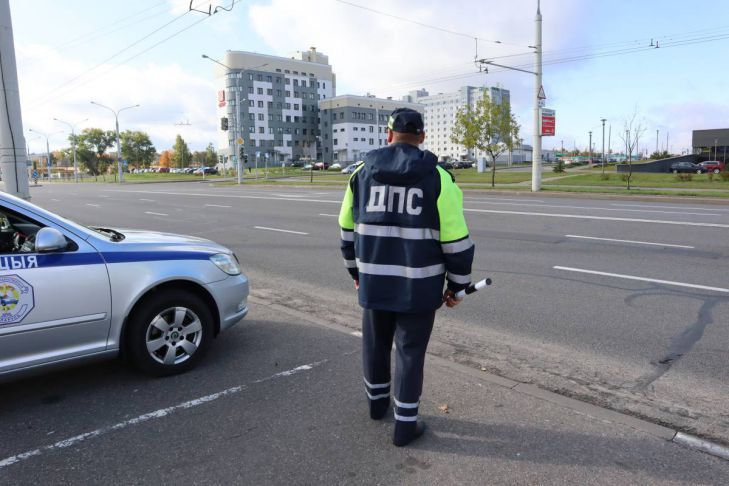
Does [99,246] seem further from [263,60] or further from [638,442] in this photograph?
[263,60]

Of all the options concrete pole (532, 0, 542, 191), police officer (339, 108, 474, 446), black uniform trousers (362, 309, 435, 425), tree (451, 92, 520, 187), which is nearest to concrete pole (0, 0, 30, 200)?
police officer (339, 108, 474, 446)

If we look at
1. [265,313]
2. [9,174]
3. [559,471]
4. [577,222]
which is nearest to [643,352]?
[559,471]

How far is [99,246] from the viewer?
3857 mm

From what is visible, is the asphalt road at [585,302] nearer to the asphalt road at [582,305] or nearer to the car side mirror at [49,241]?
the asphalt road at [582,305]

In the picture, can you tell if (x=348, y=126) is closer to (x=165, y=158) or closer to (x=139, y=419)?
(x=165, y=158)

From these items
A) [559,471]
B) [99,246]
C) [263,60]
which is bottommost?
[559,471]

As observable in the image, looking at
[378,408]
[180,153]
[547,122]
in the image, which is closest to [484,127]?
[547,122]

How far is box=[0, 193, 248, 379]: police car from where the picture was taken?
354cm

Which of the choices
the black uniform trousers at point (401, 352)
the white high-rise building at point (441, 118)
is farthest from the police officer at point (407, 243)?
the white high-rise building at point (441, 118)

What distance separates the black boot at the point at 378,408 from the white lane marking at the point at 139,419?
3.21 ft

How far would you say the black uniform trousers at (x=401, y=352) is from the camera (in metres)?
3.10

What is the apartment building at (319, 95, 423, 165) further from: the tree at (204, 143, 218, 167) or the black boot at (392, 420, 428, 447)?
the black boot at (392, 420, 428, 447)

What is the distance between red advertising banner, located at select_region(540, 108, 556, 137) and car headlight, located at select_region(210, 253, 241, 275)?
24356mm

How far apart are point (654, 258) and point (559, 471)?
7.04 metres
